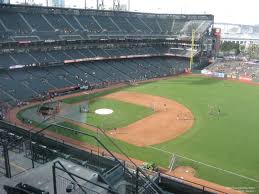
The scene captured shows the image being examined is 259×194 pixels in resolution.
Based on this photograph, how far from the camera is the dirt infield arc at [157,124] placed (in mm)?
37781

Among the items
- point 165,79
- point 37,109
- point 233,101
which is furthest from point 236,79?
point 37,109

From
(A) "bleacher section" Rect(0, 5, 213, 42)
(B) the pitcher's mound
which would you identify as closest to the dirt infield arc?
(B) the pitcher's mound

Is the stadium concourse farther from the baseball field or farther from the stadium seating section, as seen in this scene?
the baseball field

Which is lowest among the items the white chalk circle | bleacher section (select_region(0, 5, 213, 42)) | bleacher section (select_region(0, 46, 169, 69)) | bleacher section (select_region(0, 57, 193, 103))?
the white chalk circle

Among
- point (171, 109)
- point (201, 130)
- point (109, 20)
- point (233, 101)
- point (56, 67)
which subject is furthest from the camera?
point (109, 20)

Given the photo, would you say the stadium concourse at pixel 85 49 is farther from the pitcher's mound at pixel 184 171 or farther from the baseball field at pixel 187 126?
the pitcher's mound at pixel 184 171

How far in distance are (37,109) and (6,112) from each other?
445 cm

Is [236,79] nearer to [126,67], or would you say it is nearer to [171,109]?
[126,67]

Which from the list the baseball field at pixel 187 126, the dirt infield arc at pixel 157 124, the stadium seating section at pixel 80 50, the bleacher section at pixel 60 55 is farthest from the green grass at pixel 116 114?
the bleacher section at pixel 60 55

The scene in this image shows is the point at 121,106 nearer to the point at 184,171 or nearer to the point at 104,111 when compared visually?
the point at 104,111

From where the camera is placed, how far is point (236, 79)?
8000 cm

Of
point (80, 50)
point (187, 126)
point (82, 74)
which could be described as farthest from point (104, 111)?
point (80, 50)

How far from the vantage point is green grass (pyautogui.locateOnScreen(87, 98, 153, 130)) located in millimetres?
Result: 42594

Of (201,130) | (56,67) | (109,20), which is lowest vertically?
(201,130)
